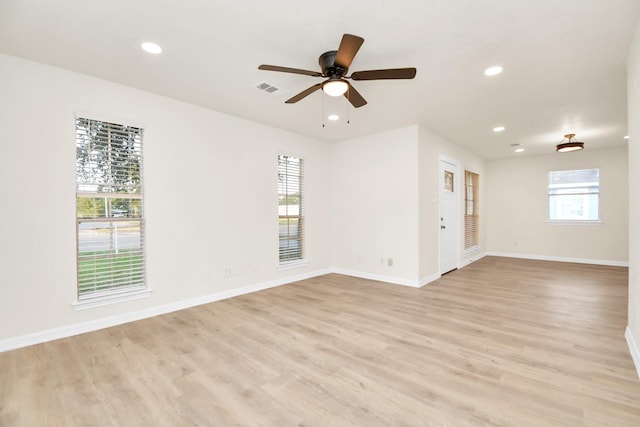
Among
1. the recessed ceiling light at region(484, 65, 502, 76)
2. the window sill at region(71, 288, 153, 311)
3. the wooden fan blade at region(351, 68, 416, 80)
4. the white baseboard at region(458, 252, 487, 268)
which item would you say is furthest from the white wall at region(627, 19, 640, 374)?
the window sill at region(71, 288, 153, 311)

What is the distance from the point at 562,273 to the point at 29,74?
8643 millimetres

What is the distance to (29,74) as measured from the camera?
9.27ft

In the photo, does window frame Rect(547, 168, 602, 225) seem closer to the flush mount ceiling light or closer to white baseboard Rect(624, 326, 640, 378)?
the flush mount ceiling light

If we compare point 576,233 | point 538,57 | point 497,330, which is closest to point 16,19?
point 538,57

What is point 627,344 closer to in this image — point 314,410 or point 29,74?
point 314,410

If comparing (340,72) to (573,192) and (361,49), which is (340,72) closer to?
(361,49)

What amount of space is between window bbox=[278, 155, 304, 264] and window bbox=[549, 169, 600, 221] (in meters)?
6.51

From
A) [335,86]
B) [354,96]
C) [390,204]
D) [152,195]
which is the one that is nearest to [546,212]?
[390,204]

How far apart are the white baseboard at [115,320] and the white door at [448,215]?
135 inches

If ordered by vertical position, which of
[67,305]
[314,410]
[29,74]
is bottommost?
[314,410]

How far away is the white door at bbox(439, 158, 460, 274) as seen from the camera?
5.68m

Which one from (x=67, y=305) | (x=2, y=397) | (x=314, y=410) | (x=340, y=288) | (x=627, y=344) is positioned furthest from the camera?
(x=340, y=288)

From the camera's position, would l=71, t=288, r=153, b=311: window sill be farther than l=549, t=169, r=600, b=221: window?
No

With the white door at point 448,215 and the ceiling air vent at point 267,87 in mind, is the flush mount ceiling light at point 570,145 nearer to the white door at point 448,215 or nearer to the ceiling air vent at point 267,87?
the white door at point 448,215
